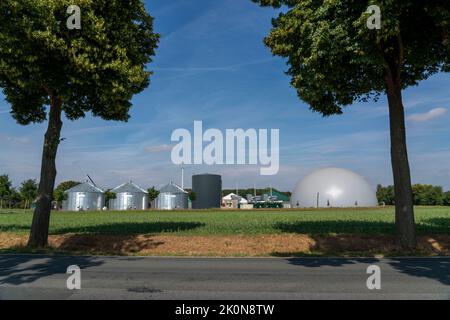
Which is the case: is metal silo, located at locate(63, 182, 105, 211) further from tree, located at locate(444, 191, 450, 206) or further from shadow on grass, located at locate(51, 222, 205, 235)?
tree, located at locate(444, 191, 450, 206)

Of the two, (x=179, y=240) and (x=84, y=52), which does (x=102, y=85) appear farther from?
(x=179, y=240)

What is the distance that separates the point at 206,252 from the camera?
14.6 m

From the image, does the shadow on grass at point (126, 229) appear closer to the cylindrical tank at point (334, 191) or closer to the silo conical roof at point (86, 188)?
the silo conical roof at point (86, 188)

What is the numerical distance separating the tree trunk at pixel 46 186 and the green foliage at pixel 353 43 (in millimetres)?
9510

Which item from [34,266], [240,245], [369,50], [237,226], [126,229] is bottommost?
[34,266]

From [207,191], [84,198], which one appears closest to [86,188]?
[84,198]

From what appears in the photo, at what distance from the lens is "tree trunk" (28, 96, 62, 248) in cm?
1583

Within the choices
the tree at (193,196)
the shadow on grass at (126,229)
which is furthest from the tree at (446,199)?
the shadow on grass at (126,229)

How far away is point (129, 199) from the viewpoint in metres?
84.1

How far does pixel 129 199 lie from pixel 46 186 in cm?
6987

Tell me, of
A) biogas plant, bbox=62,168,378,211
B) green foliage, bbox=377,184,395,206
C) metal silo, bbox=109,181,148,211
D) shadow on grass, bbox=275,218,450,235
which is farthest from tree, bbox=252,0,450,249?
green foliage, bbox=377,184,395,206

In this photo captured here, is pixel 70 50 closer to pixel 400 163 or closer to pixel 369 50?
pixel 369 50
